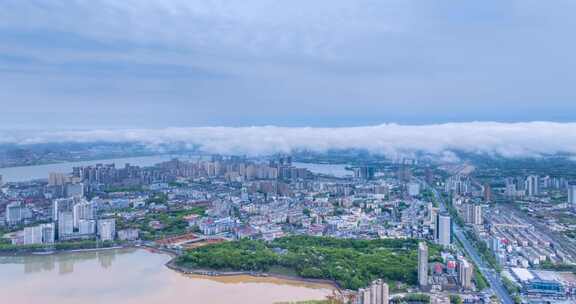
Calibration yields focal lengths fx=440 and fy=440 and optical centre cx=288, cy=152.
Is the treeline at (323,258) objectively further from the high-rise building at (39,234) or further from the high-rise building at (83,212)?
the high-rise building at (83,212)

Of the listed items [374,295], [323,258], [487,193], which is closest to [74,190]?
[323,258]

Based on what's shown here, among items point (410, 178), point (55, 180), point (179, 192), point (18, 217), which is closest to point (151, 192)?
point (179, 192)

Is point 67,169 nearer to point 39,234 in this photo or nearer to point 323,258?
point 39,234

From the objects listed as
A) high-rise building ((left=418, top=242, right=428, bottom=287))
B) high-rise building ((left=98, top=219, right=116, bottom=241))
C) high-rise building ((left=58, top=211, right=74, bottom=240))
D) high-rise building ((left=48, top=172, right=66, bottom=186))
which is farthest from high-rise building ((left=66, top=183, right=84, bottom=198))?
high-rise building ((left=418, top=242, right=428, bottom=287))

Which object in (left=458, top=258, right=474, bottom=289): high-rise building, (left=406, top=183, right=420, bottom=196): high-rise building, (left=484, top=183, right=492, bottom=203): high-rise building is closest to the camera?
(left=458, top=258, right=474, bottom=289): high-rise building

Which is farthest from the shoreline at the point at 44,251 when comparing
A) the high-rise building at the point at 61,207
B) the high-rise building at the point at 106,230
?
the high-rise building at the point at 61,207

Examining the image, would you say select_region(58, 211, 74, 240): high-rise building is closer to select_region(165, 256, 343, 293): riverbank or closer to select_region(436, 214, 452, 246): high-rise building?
select_region(165, 256, 343, 293): riverbank

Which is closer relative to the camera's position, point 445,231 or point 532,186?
point 445,231
